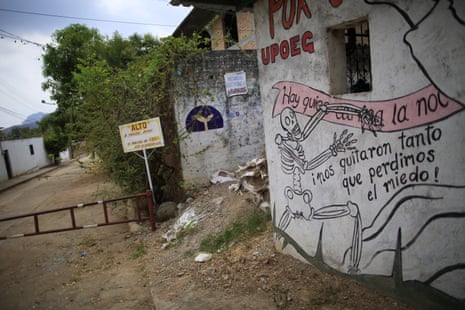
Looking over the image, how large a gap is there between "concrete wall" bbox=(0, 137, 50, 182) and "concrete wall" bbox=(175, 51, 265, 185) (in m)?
18.1

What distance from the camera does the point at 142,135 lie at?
24.2 ft

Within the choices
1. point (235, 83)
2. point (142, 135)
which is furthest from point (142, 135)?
point (235, 83)

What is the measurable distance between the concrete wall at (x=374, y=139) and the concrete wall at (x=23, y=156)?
22.0 m

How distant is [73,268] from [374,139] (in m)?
5.43

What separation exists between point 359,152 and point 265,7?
87.2 inches

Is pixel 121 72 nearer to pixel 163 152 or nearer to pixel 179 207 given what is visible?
pixel 163 152

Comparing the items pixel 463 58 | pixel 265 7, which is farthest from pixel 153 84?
pixel 463 58

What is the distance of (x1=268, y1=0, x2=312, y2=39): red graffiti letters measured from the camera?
143 inches

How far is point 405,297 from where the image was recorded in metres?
3.08

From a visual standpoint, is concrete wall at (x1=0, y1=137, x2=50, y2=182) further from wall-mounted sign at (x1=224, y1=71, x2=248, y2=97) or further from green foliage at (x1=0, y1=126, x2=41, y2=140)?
wall-mounted sign at (x1=224, y1=71, x2=248, y2=97)

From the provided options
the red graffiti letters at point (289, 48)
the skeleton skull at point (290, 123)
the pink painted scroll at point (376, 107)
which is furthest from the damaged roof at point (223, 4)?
the skeleton skull at point (290, 123)

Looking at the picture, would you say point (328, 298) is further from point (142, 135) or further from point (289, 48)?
point (142, 135)

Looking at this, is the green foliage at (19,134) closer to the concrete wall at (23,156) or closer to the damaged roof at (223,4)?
the concrete wall at (23,156)

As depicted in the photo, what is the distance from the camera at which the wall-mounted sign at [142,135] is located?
23.7 feet
